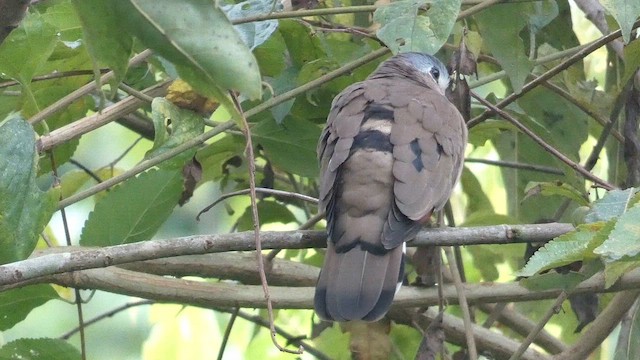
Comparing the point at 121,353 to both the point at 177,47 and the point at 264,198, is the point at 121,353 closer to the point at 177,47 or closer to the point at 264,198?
the point at 264,198

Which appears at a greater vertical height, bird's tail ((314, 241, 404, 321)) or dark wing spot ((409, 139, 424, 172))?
dark wing spot ((409, 139, 424, 172))

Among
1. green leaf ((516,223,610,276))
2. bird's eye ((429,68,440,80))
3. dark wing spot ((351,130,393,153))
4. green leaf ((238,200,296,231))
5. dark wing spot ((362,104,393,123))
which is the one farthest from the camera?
bird's eye ((429,68,440,80))

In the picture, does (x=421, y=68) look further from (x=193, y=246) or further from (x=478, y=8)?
(x=193, y=246)

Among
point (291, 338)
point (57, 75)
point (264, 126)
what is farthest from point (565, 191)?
point (57, 75)

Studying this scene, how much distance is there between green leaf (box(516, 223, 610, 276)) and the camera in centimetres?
203

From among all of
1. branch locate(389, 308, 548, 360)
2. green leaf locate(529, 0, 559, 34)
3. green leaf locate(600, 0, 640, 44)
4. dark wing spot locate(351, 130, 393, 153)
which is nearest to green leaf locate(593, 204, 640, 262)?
green leaf locate(600, 0, 640, 44)

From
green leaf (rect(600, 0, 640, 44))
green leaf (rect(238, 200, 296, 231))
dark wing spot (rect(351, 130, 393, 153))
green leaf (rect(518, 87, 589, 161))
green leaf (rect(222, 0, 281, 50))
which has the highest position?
green leaf (rect(222, 0, 281, 50))

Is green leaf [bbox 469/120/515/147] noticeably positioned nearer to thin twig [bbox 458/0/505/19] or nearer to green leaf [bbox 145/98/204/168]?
→ thin twig [bbox 458/0/505/19]

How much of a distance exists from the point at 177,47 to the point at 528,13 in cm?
202

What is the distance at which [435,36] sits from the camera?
2.64m

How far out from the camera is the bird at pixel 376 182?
2.95 metres

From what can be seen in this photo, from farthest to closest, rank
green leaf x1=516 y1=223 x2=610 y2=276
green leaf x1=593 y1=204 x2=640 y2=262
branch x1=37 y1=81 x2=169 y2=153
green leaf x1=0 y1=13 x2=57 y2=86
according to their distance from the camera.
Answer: branch x1=37 y1=81 x2=169 y2=153
green leaf x1=0 y1=13 x2=57 y2=86
green leaf x1=516 y1=223 x2=610 y2=276
green leaf x1=593 y1=204 x2=640 y2=262

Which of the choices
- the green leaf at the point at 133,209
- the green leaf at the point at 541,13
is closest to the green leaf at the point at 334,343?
the green leaf at the point at 133,209

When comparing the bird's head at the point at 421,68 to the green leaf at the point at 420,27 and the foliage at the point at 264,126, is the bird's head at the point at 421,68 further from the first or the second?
the green leaf at the point at 420,27
